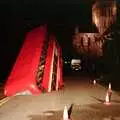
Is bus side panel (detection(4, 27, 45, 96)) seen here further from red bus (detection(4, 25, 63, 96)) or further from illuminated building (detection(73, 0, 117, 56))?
illuminated building (detection(73, 0, 117, 56))

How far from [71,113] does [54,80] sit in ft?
34.3

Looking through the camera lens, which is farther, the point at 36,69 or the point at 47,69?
the point at 47,69

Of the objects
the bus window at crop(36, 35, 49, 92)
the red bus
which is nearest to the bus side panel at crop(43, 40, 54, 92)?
the red bus

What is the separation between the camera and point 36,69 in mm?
23812

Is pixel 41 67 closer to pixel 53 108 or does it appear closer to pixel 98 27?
pixel 53 108

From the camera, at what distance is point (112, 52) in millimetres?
54906

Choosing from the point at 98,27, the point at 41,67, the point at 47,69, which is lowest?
the point at 47,69

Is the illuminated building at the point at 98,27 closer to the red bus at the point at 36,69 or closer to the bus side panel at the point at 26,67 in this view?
the bus side panel at the point at 26,67

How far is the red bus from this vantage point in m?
22.7

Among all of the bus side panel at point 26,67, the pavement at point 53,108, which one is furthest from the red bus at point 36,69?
the pavement at point 53,108

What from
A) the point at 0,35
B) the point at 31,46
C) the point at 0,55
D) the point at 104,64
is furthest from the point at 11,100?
the point at 0,35

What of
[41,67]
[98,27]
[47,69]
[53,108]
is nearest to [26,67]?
[41,67]

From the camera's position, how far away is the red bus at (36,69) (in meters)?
22.7

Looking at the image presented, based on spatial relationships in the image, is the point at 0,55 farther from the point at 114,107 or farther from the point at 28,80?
the point at 114,107
